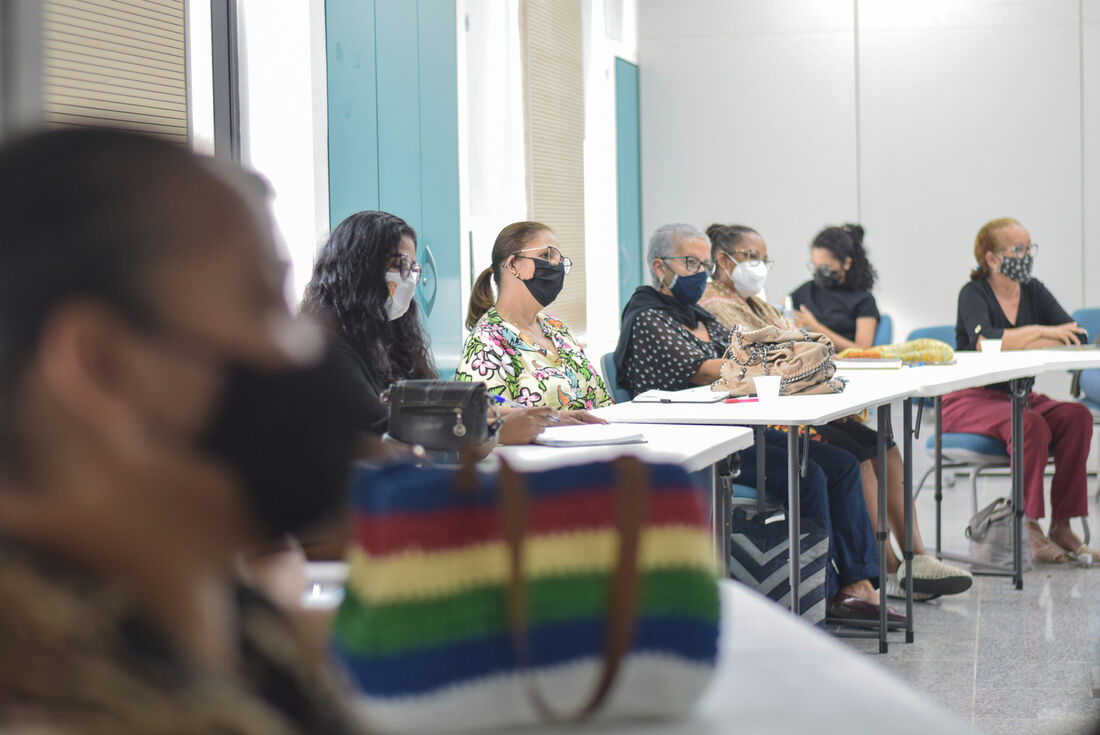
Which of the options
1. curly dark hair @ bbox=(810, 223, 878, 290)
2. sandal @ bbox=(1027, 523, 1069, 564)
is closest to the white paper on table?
sandal @ bbox=(1027, 523, 1069, 564)

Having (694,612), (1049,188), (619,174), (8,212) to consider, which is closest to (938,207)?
(1049,188)

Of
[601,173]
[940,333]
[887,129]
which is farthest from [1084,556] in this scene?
[887,129]

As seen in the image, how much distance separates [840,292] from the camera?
6.05 m

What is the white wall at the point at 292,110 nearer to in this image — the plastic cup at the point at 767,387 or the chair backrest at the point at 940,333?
the plastic cup at the point at 767,387

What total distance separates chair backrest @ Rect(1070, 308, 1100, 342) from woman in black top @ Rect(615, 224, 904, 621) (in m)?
2.75

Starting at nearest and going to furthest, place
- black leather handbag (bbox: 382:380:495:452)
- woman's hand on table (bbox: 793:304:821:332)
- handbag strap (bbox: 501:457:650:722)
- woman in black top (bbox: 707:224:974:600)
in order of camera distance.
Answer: handbag strap (bbox: 501:457:650:722)
black leather handbag (bbox: 382:380:495:452)
woman in black top (bbox: 707:224:974:600)
woman's hand on table (bbox: 793:304:821:332)

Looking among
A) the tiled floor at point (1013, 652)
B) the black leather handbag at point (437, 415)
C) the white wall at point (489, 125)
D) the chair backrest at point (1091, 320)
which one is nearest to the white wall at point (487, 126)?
the white wall at point (489, 125)

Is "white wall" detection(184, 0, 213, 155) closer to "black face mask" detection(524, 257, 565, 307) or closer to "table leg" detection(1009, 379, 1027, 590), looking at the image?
"black face mask" detection(524, 257, 565, 307)

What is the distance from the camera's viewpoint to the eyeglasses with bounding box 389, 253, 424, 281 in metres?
2.71

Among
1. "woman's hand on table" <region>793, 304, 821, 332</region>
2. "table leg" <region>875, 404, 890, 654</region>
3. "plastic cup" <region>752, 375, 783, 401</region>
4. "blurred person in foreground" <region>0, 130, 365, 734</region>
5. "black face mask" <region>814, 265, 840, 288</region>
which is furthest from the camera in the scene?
A: "black face mask" <region>814, 265, 840, 288</region>

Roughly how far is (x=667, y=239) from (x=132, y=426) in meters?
3.64

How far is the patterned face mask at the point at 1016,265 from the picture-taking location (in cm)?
480

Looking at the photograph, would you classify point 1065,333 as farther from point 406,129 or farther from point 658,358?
point 406,129

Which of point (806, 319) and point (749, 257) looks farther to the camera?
point (806, 319)
